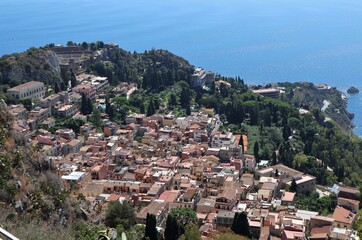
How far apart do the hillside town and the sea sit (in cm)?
1889

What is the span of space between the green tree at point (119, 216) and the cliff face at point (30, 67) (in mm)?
16404

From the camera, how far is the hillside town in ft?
49.8

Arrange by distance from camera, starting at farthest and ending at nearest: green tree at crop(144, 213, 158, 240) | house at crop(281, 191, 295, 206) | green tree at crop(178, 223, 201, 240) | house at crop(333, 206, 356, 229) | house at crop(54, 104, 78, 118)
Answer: house at crop(54, 104, 78, 118), house at crop(281, 191, 295, 206), house at crop(333, 206, 356, 229), green tree at crop(144, 213, 158, 240), green tree at crop(178, 223, 201, 240)

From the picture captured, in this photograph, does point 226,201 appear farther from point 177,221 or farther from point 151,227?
point 151,227

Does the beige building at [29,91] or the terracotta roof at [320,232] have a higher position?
the beige building at [29,91]

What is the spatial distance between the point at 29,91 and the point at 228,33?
161 feet

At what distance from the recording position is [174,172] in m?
19.0

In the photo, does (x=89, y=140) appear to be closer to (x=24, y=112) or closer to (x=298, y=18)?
(x=24, y=112)

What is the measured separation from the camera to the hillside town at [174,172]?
49.8 ft

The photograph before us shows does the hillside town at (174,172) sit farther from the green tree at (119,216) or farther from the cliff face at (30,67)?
the cliff face at (30,67)

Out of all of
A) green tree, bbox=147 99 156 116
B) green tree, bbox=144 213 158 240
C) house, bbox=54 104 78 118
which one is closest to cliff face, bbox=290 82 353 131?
green tree, bbox=147 99 156 116

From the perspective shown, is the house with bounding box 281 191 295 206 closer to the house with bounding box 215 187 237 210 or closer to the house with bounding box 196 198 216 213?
the house with bounding box 215 187 237 210

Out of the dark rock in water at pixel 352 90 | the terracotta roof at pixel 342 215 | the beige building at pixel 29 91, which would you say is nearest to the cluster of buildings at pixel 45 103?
the beige building at pixel 29 91

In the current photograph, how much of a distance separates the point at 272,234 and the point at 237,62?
43345 millimetres
